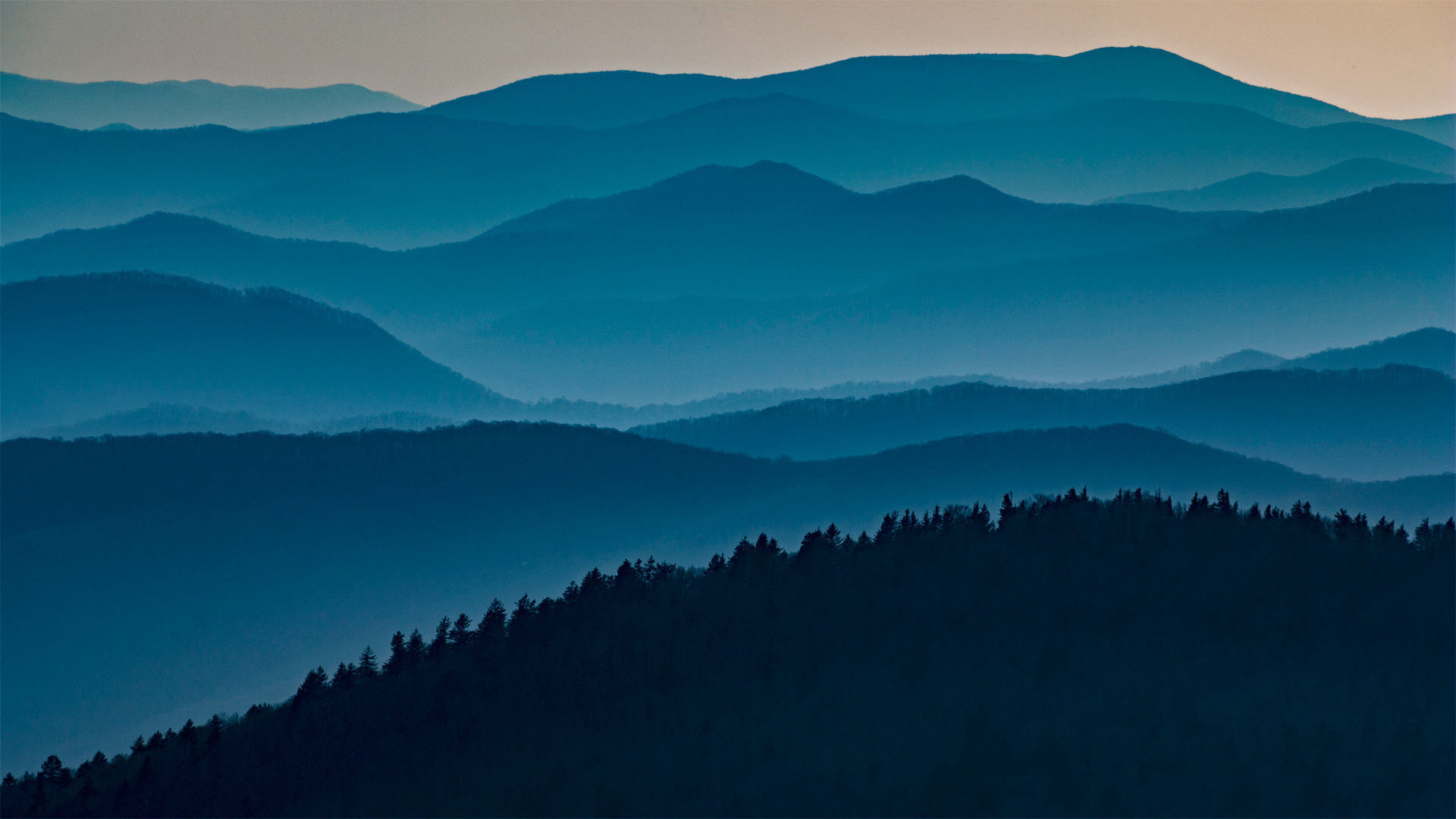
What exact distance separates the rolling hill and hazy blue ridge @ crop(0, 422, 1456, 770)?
10234 millimetres

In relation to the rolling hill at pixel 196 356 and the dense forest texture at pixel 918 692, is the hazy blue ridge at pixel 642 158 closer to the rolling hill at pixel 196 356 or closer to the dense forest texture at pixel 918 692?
the rolling hill at pixel 196 356

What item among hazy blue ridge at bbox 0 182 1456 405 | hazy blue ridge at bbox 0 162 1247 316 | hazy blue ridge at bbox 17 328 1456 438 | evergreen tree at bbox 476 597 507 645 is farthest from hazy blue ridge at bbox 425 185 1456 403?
evergreen tree at bbox 476 597 507 645

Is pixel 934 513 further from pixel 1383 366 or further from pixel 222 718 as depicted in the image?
pixel 1383 366

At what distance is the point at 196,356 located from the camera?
52.7 metres

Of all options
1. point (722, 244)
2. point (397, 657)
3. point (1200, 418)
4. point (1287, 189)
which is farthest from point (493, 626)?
point (1287, 189)

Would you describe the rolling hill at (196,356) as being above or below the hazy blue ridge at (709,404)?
above

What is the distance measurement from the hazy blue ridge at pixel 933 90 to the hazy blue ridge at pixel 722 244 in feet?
14.2

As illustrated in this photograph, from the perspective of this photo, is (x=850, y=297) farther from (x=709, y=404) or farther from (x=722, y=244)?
(x=709, y=404)

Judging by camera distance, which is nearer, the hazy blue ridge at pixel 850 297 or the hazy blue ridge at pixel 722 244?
the hazy blue ridge at pixel 850 297

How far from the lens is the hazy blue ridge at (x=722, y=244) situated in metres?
64.1

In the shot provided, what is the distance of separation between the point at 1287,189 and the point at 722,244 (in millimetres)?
31420

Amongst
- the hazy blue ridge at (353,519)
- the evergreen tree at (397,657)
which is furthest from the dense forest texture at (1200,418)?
the evergreen tree at (397,657)

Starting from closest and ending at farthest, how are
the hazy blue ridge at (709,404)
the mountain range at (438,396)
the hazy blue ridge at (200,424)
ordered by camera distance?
the mountain range at (438,396), the hazy blue ridge at (200,424), the hazy blue ridge at (709,404)

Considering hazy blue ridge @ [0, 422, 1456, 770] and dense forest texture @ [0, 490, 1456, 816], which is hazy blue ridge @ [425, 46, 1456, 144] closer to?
hazy blue ridge @ [0, 422, 1456, 770]
